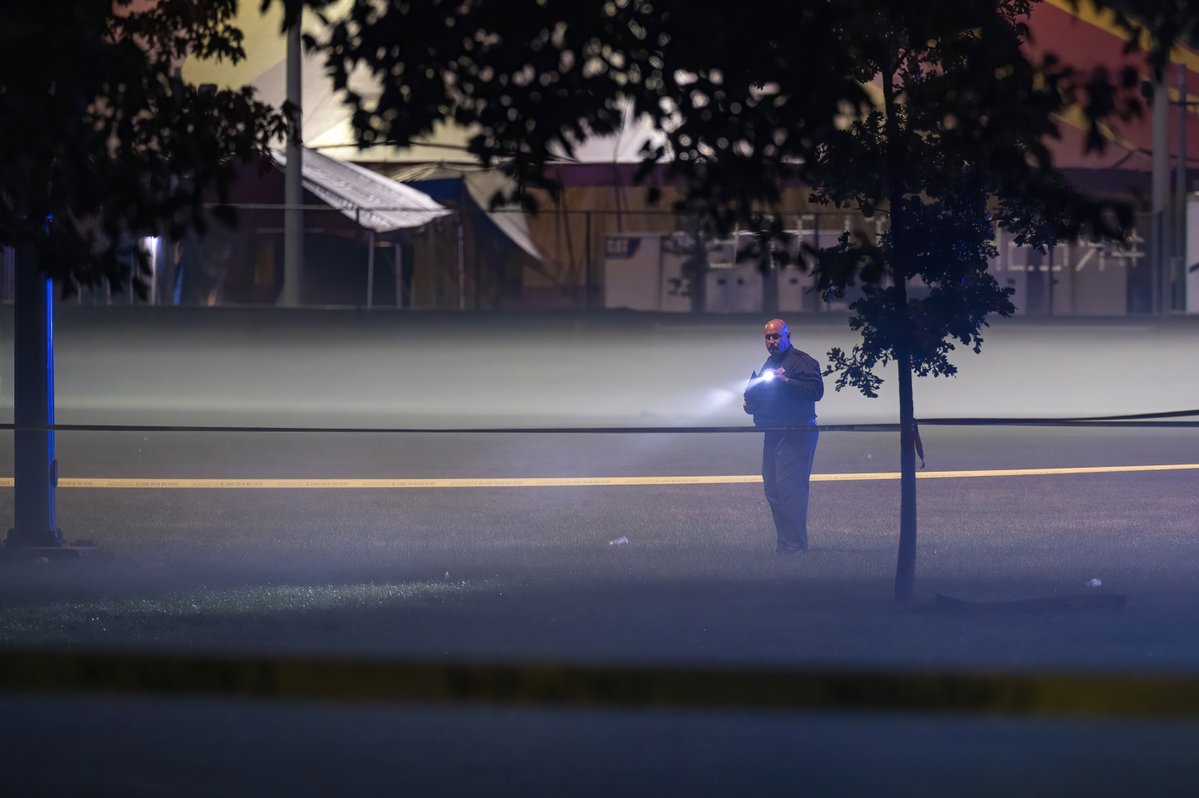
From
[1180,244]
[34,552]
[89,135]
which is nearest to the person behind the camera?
[89,135]

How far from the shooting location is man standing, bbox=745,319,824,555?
46.1 feet

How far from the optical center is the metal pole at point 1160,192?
3244 centimetres

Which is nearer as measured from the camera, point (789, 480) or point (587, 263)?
point (789, 480)

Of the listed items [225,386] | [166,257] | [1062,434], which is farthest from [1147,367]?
[166,257]

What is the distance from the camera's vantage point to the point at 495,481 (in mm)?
18891

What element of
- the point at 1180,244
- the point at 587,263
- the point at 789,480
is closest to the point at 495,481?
the point at 789,480

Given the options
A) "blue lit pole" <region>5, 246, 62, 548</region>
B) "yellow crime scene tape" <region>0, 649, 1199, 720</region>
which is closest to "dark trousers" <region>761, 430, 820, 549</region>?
"yellow crime scene tape" <region>0, 649, 1199, 720</region>

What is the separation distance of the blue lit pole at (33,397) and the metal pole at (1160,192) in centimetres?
2428

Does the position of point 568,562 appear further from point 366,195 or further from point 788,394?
point 366,195

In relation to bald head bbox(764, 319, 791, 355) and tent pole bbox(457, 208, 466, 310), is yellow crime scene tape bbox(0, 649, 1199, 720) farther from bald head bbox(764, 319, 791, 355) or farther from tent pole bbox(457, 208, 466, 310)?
tent pole bbox(457, 208, 466, 310)

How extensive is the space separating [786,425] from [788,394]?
0.26m

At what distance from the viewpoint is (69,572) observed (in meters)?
13.0

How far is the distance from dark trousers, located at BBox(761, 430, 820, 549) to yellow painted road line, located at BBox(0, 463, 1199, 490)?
4678mm

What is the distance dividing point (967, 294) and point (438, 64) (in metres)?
5.78
